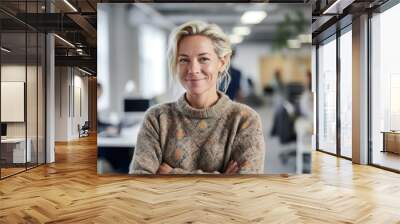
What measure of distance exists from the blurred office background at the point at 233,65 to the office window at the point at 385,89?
205cm

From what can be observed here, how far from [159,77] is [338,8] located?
353cm

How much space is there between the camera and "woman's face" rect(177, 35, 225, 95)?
607cm

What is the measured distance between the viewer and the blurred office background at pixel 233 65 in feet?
20.4

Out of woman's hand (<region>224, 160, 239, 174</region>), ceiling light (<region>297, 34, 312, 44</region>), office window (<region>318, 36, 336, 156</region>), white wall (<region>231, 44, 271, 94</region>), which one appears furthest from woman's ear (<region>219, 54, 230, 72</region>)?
office window (<region>318, 36, 336, 156</region>)

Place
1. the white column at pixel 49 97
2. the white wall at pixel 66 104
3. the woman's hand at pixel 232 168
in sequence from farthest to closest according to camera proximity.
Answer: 1. the white wall at pixel 66 104
2. the white column at pixel 49 97
3. the woman's hand at pixel 232 168

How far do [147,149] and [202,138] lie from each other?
897 mm

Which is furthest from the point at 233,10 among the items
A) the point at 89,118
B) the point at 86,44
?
the point at 89,118

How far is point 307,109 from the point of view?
624 cm

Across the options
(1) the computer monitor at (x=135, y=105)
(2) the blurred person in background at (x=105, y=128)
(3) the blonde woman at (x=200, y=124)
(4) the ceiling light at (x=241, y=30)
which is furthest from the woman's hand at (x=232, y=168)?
(4) the ceiling light at (x=241, y=30)

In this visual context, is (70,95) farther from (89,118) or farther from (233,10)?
(233,10)

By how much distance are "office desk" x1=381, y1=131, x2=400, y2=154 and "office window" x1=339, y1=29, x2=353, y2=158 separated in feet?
4.17

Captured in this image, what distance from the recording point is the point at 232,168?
6.04 m

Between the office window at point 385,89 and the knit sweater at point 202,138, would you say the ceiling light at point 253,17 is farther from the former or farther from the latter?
the office window at point 385,89

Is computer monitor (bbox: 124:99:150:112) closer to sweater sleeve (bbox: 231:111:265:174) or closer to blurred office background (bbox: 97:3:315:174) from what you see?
blurred office background (bbox: 97:3:315:174)
